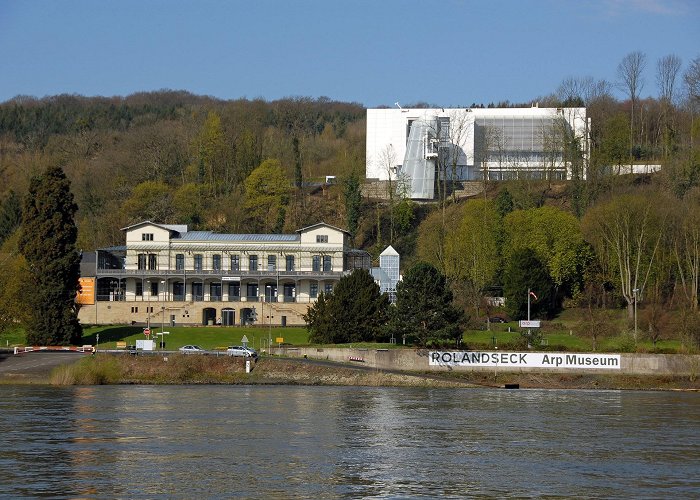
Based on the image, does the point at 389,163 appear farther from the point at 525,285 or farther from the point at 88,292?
the point at 88,292

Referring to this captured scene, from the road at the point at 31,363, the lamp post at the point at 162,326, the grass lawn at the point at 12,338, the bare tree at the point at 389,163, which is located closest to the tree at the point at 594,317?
the lamp post at the point at 162,326

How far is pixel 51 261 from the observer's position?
8188cm

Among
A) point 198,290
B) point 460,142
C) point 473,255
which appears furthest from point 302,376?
point 460,142

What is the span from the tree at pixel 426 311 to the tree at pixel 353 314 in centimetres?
398

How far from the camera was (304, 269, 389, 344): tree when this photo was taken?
3196 inches

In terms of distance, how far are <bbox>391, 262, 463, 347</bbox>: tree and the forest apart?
1527cm

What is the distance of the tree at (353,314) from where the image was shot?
81188 millimetres

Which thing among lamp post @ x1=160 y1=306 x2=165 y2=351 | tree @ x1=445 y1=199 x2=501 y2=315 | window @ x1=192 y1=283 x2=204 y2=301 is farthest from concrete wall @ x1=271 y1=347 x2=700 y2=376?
window @ x1=192 y1=283 x2=204 y2=301

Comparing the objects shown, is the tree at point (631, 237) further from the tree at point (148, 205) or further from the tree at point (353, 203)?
the tree at point (148, 205)

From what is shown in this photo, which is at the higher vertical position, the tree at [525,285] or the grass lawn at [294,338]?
the tree at [525,285]

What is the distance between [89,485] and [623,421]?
2630 cm

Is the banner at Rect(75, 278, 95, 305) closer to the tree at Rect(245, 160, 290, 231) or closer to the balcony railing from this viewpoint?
the balcony railing

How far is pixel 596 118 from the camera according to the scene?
5320 inches

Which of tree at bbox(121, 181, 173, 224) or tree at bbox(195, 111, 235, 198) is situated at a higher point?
tree at bbox(195, 111, 235, 198)
